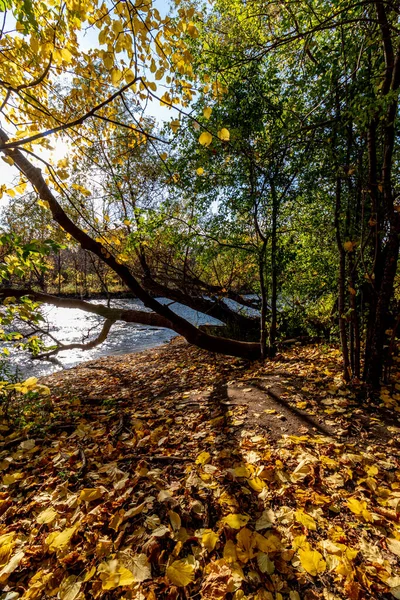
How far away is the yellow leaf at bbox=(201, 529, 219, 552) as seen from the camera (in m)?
1.48

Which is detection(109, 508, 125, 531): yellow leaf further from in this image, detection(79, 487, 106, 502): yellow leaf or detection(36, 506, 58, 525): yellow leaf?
detection(36, 506, 58, 525): yellow leaf

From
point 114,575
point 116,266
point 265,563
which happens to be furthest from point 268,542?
point 116,266

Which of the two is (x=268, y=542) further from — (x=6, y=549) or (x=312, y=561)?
(x=6, y=549)

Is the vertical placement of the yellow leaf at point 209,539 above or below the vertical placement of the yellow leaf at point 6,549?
above

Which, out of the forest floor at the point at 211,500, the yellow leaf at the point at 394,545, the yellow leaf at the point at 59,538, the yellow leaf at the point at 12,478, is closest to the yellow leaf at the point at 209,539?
the forest floor at the point at 211,500

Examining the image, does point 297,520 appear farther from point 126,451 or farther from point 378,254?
point 378,254

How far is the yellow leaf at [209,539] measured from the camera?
4.86 ft

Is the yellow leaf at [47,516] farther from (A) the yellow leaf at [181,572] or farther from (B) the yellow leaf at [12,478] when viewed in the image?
(A) the yellow leaf at [181,572]

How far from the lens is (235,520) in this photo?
1.62 metres

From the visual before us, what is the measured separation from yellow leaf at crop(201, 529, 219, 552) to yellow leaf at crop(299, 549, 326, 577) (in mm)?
459

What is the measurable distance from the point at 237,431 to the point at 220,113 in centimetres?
461

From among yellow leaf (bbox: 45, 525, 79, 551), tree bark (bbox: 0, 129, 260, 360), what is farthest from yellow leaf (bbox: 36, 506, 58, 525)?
tree bark (bbox: 0, 129, 260, 360)

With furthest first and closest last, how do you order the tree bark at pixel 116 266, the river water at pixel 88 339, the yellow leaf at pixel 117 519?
the river water at pixel 88 339 < the tree bark at pixel 116 266 < the yellow leaf at pixel 117 519

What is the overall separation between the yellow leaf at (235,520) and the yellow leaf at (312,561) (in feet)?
1.10
